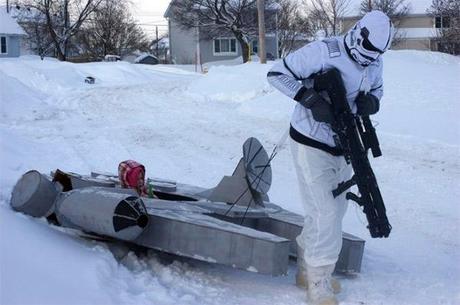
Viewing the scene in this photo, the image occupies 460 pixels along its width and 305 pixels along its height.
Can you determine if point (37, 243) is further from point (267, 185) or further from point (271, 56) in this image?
point (271, 56)

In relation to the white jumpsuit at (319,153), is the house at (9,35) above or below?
above

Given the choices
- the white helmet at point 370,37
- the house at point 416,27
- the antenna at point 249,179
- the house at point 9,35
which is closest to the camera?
the white helmet at point 370,37

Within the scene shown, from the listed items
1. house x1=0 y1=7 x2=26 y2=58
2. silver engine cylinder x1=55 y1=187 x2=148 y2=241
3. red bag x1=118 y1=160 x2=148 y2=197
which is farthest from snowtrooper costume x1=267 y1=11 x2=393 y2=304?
house x1=0 y1=7 x2=26 y2=58

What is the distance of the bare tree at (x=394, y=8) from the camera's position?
53094mm

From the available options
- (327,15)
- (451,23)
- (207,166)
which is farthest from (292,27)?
(207,166)

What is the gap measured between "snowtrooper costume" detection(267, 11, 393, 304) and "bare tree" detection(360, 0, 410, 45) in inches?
1975

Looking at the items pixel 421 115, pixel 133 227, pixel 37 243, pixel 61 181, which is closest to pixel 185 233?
pixel 133 227

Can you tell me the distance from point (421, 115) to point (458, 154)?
268 cm

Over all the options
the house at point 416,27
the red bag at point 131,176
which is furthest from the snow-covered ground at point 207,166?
the house at point 416,27

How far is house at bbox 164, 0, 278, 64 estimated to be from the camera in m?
50.4

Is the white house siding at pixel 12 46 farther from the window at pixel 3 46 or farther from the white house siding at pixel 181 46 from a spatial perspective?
the white house siding at pixel 181 46

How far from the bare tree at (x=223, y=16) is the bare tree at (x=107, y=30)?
818 cm

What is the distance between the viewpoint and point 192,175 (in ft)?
27.2

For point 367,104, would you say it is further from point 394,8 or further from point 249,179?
point 394,8
